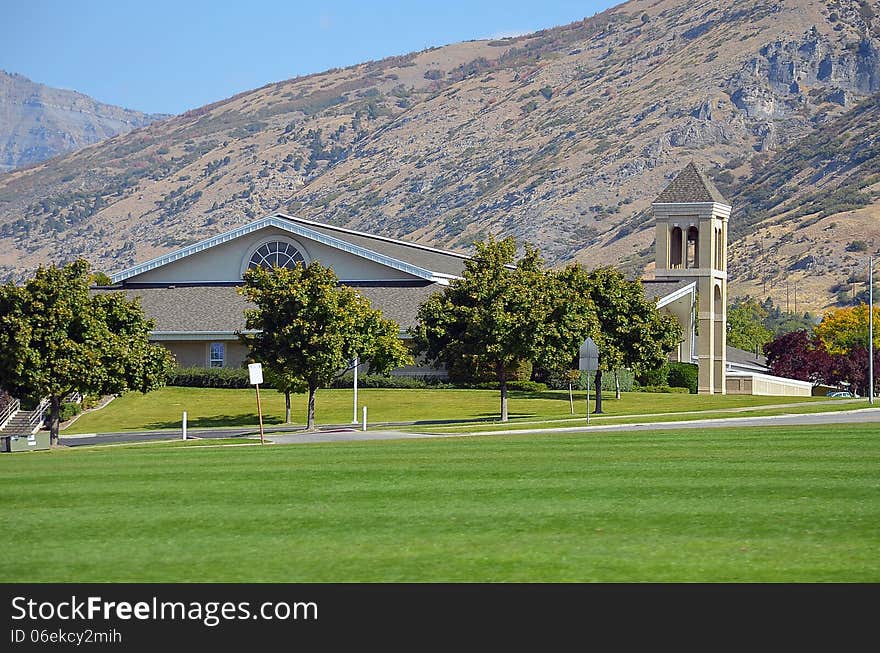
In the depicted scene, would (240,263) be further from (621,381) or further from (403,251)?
(621,381)

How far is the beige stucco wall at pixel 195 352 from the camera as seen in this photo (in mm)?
71125

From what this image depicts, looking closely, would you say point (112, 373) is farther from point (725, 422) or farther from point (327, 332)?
point (725, 422)

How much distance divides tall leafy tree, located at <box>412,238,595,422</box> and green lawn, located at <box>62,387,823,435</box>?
8.45 feet

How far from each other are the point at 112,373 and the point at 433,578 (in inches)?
1295

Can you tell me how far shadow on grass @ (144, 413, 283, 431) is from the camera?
52.7 metres

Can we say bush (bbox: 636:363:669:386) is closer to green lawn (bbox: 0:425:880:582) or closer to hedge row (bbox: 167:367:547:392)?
hedge row (bbox: 167:367:547:392)

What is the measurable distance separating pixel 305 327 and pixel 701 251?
40.1m

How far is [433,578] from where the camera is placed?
488 inches

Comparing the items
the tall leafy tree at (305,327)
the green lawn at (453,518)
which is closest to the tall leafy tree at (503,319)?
the tall leafy tree at (305,327)

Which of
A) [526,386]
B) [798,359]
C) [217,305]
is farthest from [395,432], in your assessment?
[798,359]

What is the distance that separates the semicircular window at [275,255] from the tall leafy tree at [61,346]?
30739mm

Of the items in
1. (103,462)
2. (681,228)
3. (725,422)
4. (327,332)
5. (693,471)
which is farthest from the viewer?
(681,228)

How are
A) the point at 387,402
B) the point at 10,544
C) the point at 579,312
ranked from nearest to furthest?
1. the point at 10,544
2. the point at 579,312
3. the point at 387,402
